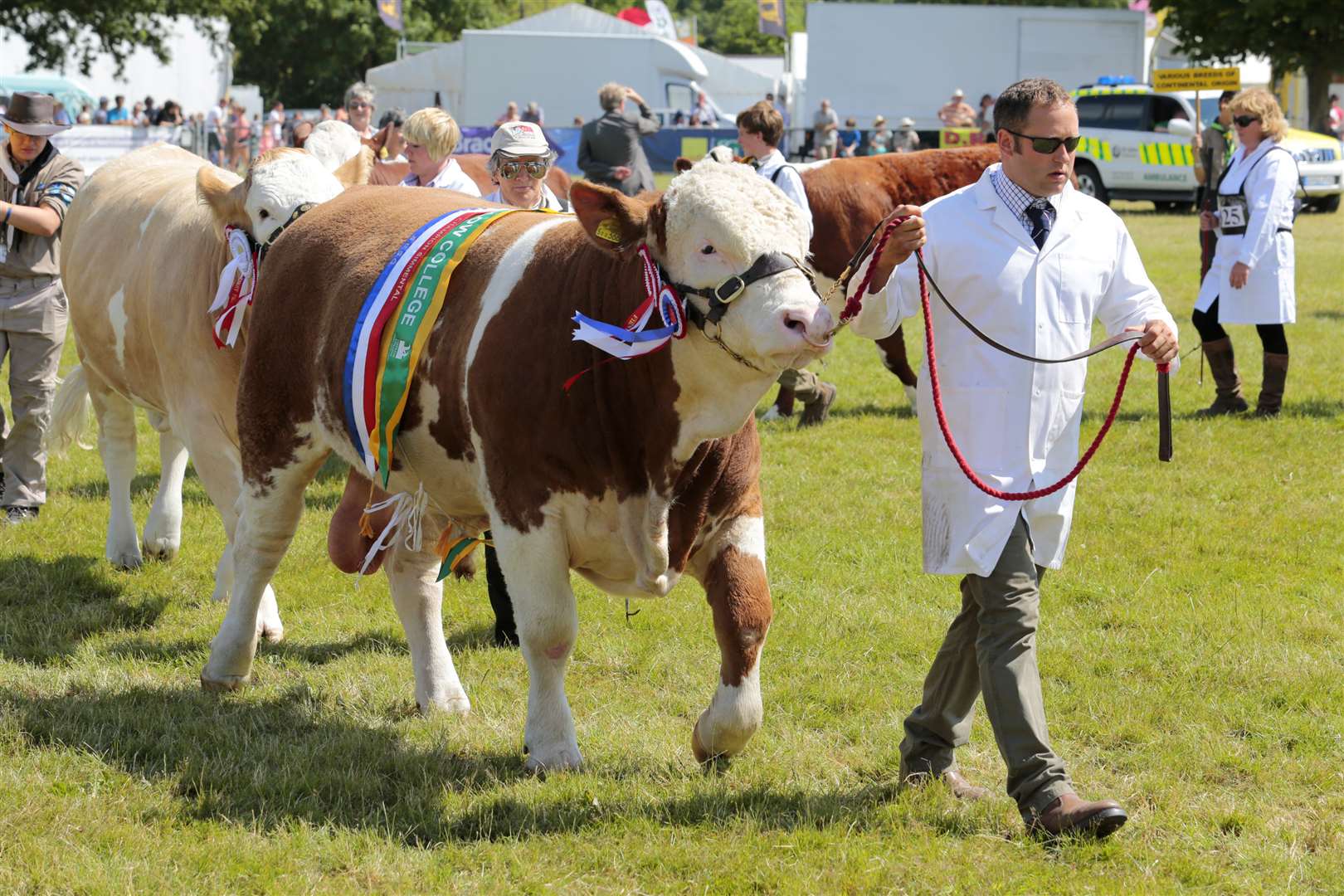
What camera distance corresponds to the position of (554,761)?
4.62m

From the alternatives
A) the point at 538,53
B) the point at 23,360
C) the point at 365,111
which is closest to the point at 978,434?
the point at 23,360

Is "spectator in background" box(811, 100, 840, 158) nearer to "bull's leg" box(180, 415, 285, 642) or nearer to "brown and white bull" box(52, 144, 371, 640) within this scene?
"brown and white bull" box(52, 144, 371, 640)

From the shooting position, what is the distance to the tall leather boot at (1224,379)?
406 inches

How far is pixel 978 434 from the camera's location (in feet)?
13.7

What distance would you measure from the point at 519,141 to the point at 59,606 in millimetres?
2960

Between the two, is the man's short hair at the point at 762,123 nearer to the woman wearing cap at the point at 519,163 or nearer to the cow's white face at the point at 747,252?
the woman wearing cap at the point at 519,163

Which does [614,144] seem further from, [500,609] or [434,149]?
[500,609]

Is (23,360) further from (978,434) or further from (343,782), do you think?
(978,434)

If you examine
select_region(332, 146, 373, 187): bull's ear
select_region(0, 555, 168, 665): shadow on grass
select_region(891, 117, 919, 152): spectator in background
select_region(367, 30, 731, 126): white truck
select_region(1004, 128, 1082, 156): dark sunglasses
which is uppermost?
select_region(367, 30, 731, 126): white truck

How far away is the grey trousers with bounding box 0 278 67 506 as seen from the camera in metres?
8.12

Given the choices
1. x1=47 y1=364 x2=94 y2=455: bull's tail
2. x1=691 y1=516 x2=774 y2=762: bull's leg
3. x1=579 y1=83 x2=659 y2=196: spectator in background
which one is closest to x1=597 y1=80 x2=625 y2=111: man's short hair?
x1=579 y1=83 x2=659 y2=196: spectator in background

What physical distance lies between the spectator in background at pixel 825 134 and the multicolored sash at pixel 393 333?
24815mm

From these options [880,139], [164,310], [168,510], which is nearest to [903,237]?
[164,310]

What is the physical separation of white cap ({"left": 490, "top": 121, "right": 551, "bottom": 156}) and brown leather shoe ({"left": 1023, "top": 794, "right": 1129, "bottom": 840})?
3.77m
